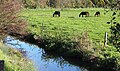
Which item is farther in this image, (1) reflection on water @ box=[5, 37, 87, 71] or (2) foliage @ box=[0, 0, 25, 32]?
(2) foliage @ box=[0, 0, 25, 32]

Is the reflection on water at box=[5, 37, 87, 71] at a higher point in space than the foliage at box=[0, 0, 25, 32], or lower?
lower

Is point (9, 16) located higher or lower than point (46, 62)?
higher

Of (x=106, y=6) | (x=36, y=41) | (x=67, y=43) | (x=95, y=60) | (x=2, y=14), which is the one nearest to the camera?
(x=106, y=6)

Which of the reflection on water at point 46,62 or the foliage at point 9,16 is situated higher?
the foliage at point 9,16

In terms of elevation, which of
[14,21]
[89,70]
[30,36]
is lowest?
[30,36]

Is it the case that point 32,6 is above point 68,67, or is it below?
below

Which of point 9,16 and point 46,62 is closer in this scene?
point 9,16

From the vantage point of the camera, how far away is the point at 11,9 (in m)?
23.6

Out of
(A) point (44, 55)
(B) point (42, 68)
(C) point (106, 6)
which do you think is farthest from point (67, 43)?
(C) point (106, 6)

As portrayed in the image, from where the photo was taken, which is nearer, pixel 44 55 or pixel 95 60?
pixel 95 60

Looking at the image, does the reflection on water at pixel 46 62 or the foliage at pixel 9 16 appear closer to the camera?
the reflection on water at pixel 46 62

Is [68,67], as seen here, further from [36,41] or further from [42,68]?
[36,41]

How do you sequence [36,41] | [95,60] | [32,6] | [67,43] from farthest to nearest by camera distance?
[32,6], [36,41], [67,43], [95,60]

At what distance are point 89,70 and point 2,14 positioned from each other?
23.5ft
